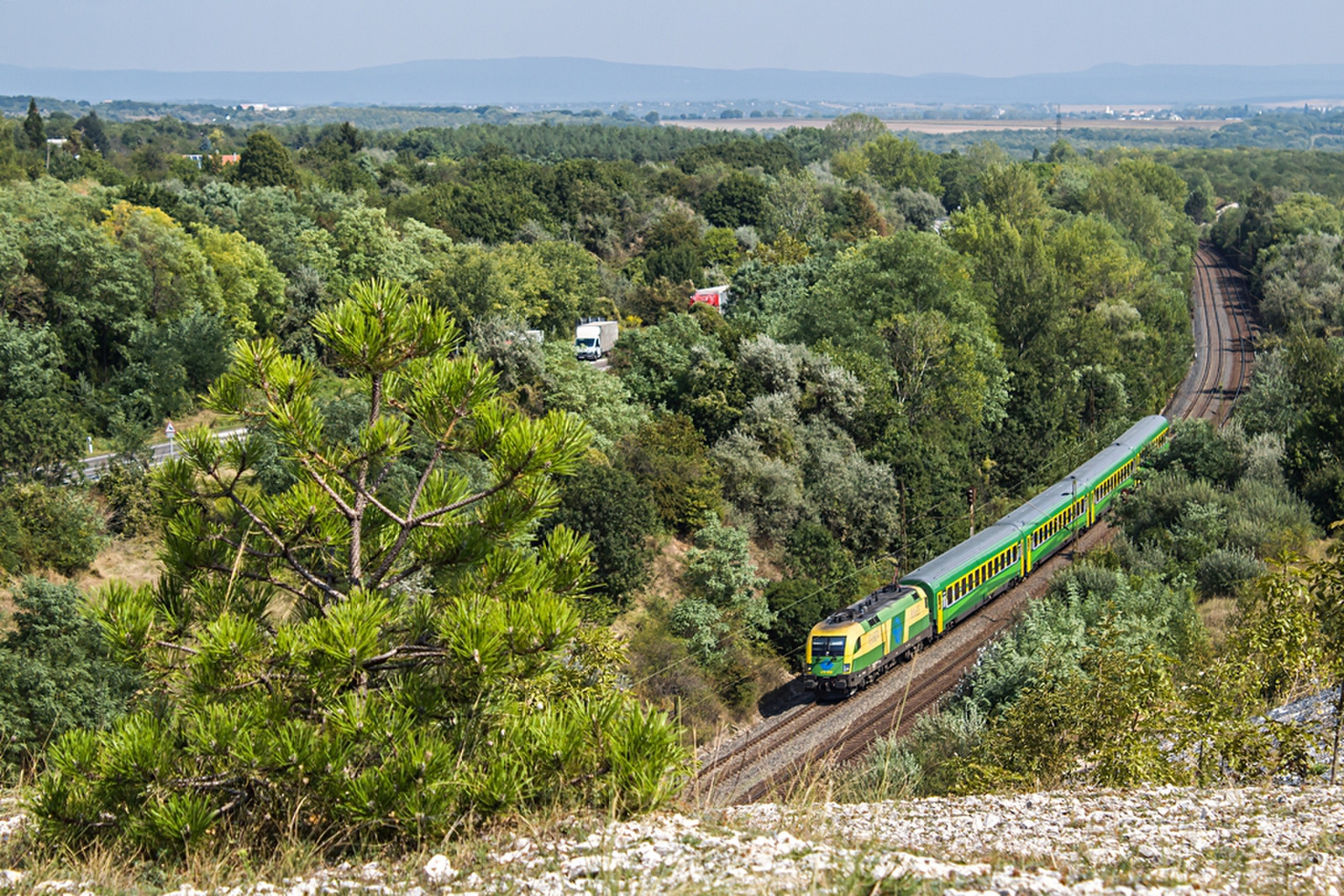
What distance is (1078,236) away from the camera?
6106 centimetres

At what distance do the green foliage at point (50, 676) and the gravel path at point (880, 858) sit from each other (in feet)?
43.0

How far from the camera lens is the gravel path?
609cm

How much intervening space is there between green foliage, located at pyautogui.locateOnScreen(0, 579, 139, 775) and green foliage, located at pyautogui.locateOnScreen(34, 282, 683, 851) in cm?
1217

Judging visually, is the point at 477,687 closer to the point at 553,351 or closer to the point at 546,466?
the point at 546,466

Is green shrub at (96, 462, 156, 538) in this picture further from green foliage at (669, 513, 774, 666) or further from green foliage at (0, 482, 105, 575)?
green foliage at (669, 513, 774, 666)

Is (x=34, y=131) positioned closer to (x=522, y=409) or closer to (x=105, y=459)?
(x=105, y=459)

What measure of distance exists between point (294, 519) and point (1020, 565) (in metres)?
29.5

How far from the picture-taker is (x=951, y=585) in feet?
96.0

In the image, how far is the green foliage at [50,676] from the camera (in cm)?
1912

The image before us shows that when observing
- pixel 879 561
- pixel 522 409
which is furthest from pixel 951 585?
pixel 522 409

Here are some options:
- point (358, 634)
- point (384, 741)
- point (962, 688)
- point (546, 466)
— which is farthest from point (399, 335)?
point (962, 688)

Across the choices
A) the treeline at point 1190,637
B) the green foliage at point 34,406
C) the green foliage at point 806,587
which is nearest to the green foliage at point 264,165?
the green foliage at point 34,406

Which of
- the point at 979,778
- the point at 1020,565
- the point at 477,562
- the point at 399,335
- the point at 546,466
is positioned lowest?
the point at 1020,565

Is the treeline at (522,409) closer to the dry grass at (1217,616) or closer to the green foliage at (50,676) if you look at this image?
the green foliage at (50,676)
